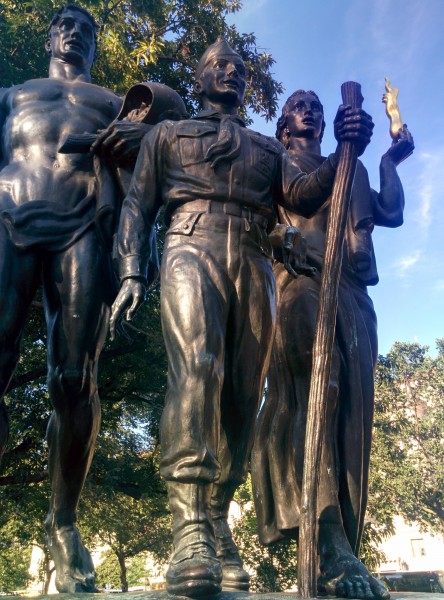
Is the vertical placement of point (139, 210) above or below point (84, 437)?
above

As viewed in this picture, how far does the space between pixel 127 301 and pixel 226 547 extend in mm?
1339

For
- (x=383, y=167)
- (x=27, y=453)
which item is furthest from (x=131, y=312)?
(x=27, y=453)

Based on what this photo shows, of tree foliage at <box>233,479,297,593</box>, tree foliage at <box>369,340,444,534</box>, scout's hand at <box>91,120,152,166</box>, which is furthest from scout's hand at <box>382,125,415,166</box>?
tree foliage at <box>369,340,444,534</box>

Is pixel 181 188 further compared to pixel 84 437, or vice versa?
pixel 84 437

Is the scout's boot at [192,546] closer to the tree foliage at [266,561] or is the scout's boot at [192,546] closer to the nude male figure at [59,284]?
the nude male figure at [59,284]

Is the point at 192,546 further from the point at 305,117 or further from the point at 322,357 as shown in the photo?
the point at 305,117

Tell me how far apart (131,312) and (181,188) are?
734 mm

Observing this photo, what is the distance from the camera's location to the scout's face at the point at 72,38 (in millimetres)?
4629

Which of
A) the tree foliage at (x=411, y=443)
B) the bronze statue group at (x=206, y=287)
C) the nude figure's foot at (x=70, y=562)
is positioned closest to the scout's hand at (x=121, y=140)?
the bronze statue group at (x=206, y=287)

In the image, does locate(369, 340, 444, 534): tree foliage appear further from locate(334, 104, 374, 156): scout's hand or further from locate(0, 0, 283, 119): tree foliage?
locate(334, 104, 374, 156): scout's hand

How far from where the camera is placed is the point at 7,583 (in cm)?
2891

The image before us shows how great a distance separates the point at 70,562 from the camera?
11.8 feet

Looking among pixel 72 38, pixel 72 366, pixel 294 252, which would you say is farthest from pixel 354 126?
pixel 72 38

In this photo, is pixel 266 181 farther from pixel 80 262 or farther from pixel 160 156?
pixel 80 262
